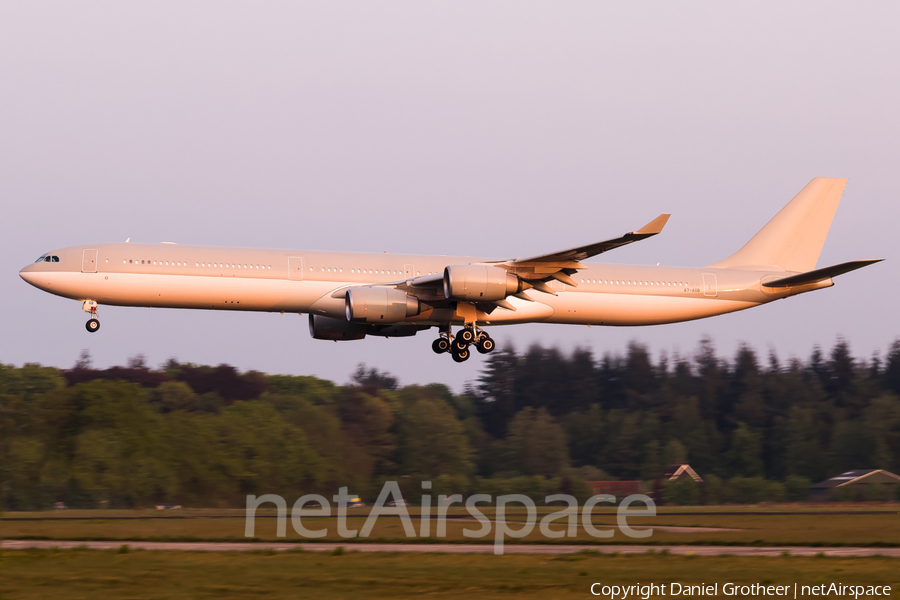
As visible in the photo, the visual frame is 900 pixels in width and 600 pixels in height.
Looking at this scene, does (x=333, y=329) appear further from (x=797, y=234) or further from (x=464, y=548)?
(x=797, y=234)

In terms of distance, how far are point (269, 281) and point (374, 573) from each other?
17.3 m

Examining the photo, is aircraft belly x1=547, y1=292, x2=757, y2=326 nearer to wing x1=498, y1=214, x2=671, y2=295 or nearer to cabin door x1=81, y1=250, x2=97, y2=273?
wing x1=498, y1=214, x2=671, y2=295

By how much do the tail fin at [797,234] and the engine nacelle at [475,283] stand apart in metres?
13.8

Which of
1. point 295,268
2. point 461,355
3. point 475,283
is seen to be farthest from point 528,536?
point 295,268

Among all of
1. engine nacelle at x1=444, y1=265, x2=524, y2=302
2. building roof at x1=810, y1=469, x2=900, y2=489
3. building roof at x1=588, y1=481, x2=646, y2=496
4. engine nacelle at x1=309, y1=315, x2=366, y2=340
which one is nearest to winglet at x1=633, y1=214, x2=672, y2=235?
engine nacelle at x1=444, y1=265, x2=524, y2=302

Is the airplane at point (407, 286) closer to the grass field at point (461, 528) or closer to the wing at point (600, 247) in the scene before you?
the wing at point (600, 247)

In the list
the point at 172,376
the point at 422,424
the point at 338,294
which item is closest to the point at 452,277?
the point at 338,294

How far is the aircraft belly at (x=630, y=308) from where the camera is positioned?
40.4 metres

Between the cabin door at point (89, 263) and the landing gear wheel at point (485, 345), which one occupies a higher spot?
the cabin door at point (89, 263)

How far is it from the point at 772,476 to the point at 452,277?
135ft

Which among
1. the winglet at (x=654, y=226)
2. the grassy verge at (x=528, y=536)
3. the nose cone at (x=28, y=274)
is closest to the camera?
the grassy verge at (x=528, y=536)

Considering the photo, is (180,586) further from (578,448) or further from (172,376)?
(172,376)

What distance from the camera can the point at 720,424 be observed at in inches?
3115

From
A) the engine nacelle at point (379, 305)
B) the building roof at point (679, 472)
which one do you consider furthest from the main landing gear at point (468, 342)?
the building roof at point (679, 472)
